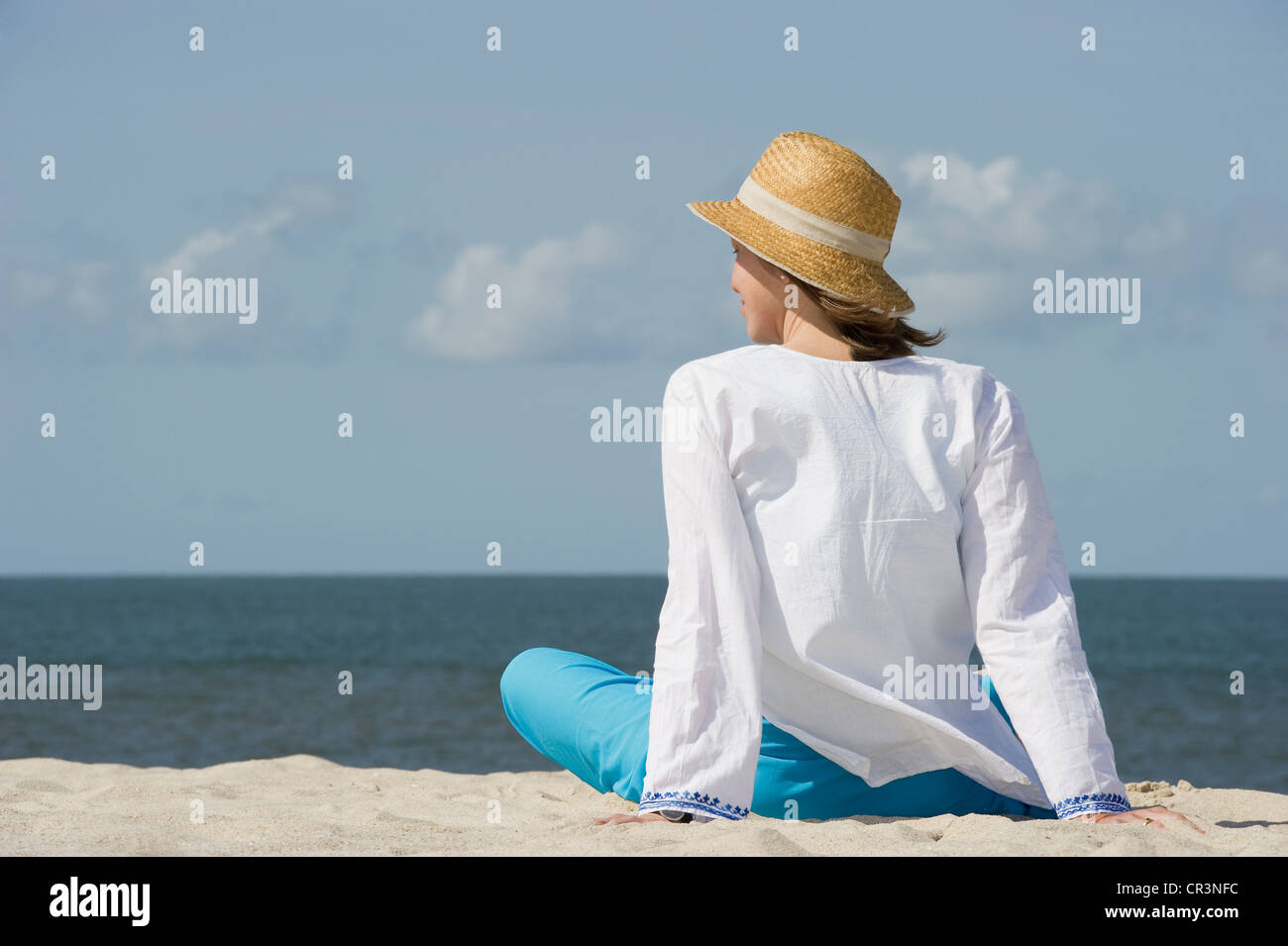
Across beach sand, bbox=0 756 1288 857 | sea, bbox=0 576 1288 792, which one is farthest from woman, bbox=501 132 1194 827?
sea, bbox=0 576 1288 792

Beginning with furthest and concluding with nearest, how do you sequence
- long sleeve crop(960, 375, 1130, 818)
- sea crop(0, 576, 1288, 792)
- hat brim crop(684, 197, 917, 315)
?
sea crop(0, 576, 1288, 792) < hat brim crop(684, 197, 917, 315) < long sleeve crop(960, 375, 1130, 818)

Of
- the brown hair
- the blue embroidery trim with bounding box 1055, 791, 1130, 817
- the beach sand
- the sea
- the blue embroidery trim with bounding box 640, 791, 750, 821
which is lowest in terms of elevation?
the sea

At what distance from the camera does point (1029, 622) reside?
8.42 ft

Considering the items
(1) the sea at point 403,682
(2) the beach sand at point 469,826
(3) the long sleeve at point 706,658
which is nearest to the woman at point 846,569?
(3) the long sleeve at point 706,658

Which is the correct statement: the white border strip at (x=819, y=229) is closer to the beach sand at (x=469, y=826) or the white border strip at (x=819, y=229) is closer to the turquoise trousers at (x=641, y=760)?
the turquoise trousers at (x=641, y=760)

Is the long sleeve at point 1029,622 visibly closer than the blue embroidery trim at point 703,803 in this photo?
No

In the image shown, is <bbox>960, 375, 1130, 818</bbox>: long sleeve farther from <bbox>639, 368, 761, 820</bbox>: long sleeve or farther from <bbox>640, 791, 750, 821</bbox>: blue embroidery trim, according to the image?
<bbox>640, 791, 750, 821</bbox>: blue embroidery trim

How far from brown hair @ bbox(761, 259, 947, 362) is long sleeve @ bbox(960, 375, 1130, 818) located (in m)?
0.25

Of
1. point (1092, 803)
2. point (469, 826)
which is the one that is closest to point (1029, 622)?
point (1092, 803)

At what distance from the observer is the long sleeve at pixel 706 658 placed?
2.46 m

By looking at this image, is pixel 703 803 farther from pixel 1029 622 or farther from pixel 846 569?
pixel 1029 622

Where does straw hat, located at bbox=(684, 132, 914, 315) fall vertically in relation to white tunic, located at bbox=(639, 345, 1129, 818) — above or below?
above

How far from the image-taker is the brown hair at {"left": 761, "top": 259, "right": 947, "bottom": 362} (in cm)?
267
